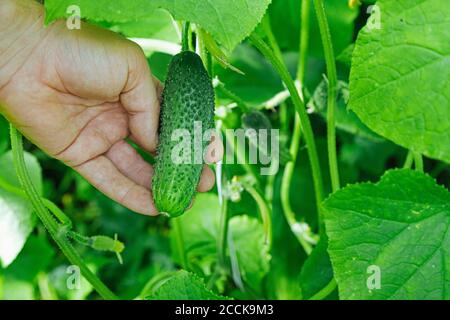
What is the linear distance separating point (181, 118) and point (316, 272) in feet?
1.69

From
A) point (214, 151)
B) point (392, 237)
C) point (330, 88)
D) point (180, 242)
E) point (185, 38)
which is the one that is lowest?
point (180, 242)

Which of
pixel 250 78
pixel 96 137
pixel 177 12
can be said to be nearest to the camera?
pixel 177 12

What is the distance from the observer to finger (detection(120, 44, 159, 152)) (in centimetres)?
125

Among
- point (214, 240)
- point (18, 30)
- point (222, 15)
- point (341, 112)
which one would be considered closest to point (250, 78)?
point (341, 112)

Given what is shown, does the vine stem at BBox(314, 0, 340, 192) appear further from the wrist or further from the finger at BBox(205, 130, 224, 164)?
the wrist

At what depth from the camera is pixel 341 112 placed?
174 cm

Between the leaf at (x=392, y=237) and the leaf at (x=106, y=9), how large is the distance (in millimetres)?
459

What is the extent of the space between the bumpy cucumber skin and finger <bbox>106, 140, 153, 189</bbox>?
9.1 inches

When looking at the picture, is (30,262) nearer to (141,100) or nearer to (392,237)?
(141,100)

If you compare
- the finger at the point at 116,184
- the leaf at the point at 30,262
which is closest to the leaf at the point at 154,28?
the finger at the point at 116,184

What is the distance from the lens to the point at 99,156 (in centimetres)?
142

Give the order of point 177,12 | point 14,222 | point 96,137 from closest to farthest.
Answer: point 177,12
point 96,137
point 14,222

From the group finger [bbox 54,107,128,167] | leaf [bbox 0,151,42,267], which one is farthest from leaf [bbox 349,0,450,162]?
leaf [bbox 0,151,42,267]

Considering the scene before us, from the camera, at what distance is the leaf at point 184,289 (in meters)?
1.21
